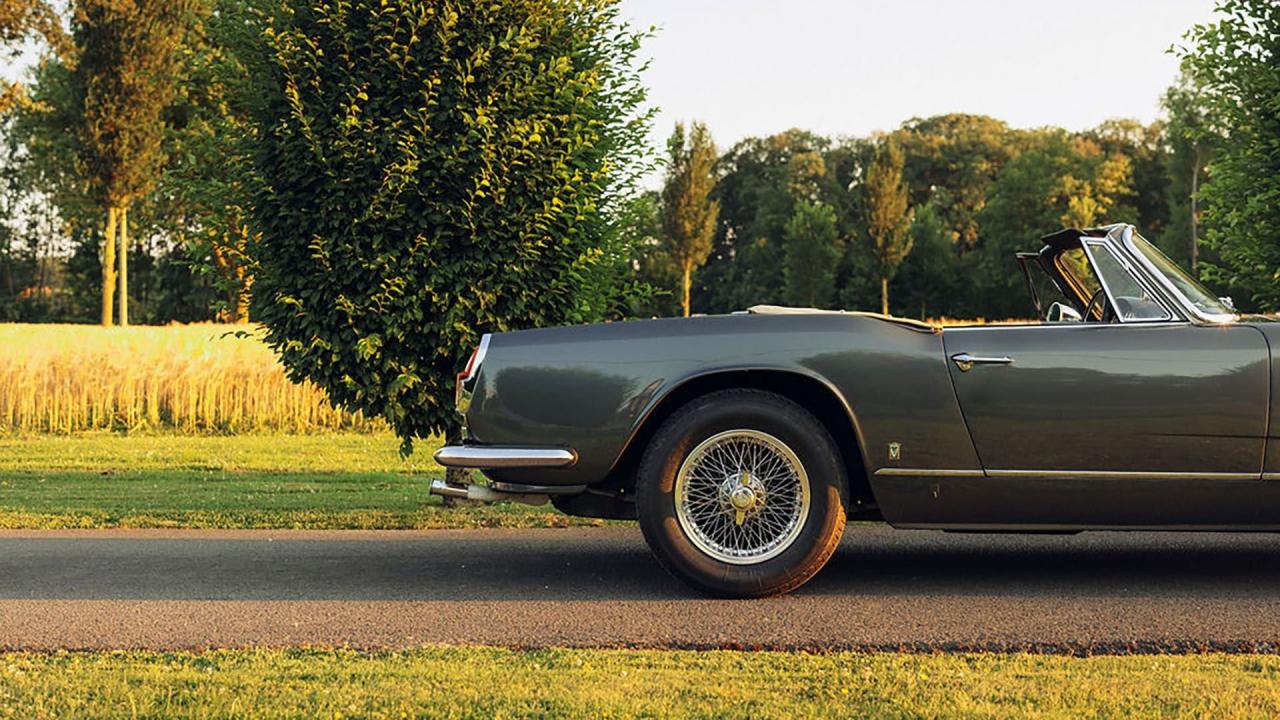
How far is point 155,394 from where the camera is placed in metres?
16.5

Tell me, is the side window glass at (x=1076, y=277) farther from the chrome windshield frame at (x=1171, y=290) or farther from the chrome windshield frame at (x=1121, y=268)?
the chrome windshield frame at (x=1171, y=290)

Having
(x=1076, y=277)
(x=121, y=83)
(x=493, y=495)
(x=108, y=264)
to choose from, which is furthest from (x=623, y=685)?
(x=108, y=264)

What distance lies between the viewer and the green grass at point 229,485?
346 inches

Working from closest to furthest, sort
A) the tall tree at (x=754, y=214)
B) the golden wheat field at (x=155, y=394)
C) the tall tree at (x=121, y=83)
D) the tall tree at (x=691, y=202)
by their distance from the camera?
the golden wheat field at (x=155, y=394) → the tall tree at (x=121, y=83) → the tall tree at (x=691, y=202) → the tall tree at (x=754, y=214)

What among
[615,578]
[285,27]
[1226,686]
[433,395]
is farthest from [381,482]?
[1226,686]

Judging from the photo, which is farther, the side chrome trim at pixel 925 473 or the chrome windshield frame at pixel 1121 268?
the chrome windshield frame at pixel 1121 268

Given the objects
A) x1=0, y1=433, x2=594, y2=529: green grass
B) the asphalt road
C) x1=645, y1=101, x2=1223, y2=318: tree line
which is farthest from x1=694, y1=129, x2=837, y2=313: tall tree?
the asphalt road

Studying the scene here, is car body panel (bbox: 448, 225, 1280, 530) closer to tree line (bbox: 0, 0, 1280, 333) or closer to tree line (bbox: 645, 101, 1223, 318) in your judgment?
tree line (bbox: 0, 0, 1280, 333)

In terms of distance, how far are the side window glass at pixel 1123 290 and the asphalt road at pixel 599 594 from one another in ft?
4.07

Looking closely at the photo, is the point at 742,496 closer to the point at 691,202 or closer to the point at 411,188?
the point at 411,188

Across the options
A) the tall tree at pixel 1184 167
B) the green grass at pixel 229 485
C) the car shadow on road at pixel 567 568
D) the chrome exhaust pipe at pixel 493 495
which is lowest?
the green grass at pixel 229 485

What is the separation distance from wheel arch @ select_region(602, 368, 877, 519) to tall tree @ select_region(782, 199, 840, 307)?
5367cm

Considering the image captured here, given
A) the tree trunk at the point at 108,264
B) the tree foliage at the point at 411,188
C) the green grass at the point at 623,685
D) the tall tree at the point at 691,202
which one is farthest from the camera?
the tall tree at the point at 691,202

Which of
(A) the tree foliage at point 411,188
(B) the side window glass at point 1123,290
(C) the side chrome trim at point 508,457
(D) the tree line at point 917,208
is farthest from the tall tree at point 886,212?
(C) the side chrome trim at point 508,457
